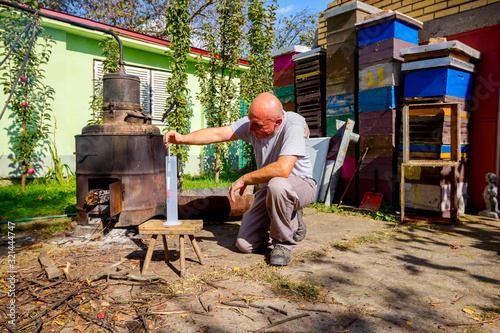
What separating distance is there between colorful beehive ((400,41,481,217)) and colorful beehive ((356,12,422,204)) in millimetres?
224

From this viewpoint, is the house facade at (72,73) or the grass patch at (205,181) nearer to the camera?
the house facade at (72,73)

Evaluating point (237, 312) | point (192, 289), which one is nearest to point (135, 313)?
point (192, 289)

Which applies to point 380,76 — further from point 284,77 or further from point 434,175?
point 284,77

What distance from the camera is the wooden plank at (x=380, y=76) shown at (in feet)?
16.9

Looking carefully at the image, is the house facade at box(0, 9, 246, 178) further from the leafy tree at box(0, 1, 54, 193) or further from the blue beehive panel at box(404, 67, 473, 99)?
the blue beehive panel at box(404, 67, 473, 99)

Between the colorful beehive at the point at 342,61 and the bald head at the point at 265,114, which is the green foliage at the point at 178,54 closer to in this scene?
the colorful beehive at the point at 342,61

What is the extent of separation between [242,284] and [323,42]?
6.93 meters

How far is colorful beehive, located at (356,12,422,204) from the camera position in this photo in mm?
5176

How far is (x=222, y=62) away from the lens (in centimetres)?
836

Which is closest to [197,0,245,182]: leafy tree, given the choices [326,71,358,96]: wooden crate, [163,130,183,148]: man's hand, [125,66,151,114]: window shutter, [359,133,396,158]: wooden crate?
[125,66,151,114]: window shutter

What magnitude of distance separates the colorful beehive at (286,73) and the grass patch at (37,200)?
Answer: 472cm

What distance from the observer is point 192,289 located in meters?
2.34

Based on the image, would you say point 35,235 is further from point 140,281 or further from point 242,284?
point 242,284

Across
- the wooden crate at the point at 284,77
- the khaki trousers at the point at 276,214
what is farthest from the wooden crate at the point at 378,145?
the khaki trousers at the point at 276,214
